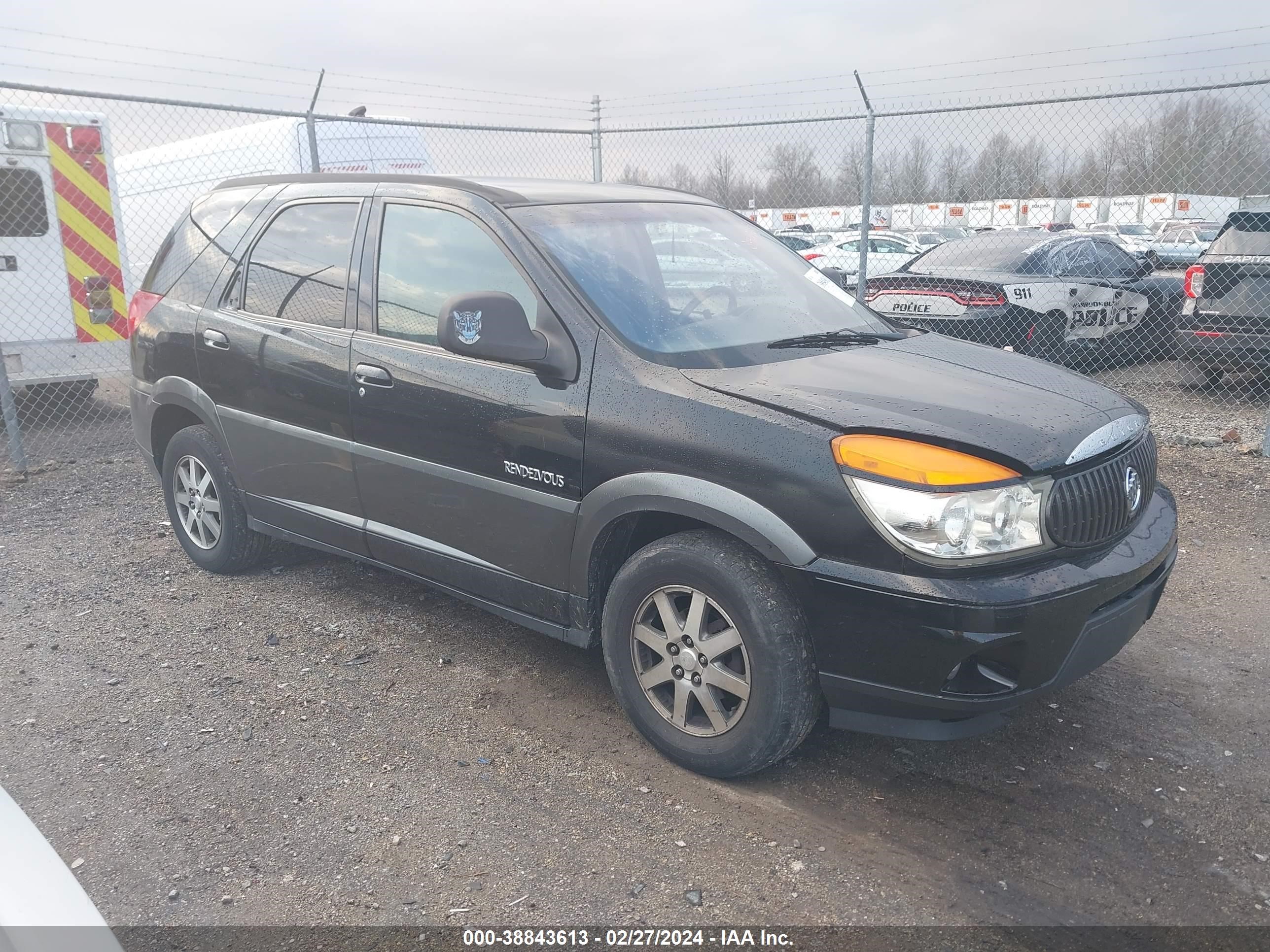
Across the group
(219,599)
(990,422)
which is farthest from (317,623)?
(990,422)

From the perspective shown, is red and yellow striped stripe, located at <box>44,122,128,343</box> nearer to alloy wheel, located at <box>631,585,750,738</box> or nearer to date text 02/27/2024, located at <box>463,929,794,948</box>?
alloy wheel, located at <box>631,585,750,738</box>

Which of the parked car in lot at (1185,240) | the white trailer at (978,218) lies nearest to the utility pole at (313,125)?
the parked car in lot at (1185,240)

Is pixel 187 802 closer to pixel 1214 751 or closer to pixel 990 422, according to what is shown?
pixel 990 422

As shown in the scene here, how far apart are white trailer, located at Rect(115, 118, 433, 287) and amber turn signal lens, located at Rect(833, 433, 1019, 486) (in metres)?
6.51

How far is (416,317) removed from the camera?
3.64 meters

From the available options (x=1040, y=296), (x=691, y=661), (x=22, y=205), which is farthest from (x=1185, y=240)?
(x=691, y=661)

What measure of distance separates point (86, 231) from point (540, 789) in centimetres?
706

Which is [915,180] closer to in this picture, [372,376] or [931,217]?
[372,376]

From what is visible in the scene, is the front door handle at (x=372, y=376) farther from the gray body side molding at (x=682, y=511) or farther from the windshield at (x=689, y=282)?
the gray body side molding at (x=682, y=511)

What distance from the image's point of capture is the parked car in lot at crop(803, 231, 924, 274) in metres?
17.8

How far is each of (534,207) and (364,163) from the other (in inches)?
268

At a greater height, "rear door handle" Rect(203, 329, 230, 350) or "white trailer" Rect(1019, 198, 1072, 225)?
"white trailer" Rect(1019, 198, 1072, 225)

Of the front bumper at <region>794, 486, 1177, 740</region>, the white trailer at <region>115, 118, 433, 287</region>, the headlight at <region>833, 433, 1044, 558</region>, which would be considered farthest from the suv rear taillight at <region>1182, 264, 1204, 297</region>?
the white trailer at <region>115, 118, 433, 287</region>

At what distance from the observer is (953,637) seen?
2.56 metres
